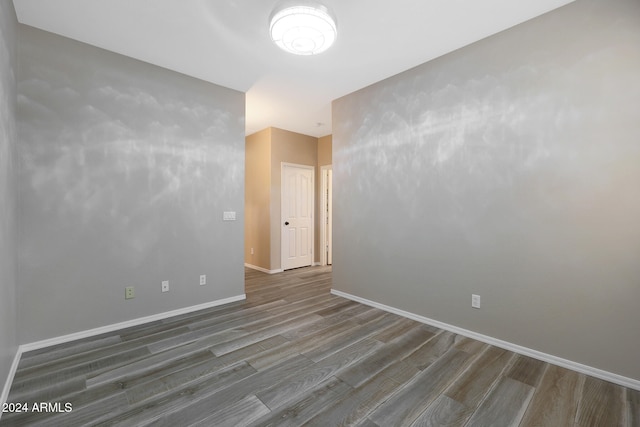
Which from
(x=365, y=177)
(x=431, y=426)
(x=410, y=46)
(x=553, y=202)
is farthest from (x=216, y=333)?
(x=410, y=46)

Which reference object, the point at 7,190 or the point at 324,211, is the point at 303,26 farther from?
the point at 324,211

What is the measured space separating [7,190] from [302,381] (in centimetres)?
241

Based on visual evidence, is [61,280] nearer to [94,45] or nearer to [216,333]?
[216,333]

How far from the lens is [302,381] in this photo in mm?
1908

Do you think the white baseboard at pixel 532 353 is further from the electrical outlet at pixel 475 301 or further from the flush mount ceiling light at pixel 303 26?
the flush mount ceiling light at pixel 303 26

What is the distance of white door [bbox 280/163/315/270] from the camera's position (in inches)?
213

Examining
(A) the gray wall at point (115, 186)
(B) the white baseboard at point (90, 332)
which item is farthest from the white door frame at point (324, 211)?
(B) the white baseboard at point (90, 332)

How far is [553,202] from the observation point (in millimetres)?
2148

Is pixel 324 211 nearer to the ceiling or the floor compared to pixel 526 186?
nearer to the floor

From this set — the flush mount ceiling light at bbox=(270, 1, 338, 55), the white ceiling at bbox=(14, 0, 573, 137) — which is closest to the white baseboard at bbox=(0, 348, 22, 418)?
the white ceiling at bbox=(14, 0, 573, 137)

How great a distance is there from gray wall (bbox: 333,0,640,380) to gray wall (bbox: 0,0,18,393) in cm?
318

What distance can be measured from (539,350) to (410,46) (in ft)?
9.39

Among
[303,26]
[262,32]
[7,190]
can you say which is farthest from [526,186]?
[7,190]

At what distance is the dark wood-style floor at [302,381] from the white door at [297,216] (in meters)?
2.69
